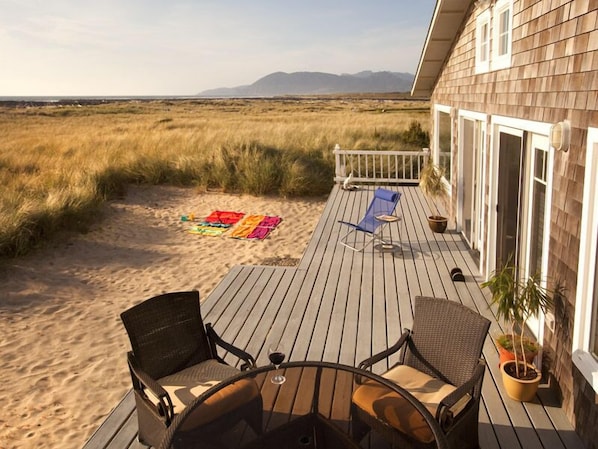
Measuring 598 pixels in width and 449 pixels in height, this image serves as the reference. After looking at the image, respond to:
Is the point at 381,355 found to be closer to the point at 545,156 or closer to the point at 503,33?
the point at 545,156

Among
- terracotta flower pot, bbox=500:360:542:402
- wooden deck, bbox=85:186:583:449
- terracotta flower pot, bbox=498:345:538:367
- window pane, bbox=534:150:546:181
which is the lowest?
wooden deck, bbox=85:186:583:449

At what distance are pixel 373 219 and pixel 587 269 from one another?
13.8 ft

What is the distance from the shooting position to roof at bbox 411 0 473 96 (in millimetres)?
6488

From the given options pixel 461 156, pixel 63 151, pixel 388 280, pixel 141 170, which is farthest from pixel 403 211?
pixel 63 151

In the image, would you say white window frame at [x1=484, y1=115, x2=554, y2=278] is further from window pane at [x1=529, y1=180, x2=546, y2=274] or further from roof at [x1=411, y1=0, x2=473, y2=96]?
roof at [x1=411, y1=0, x2=473, y2=96]

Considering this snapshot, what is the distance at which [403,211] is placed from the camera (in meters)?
8.62

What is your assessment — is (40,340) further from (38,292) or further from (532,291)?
(532,291)

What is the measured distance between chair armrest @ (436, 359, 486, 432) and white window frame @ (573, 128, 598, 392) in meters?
0.61

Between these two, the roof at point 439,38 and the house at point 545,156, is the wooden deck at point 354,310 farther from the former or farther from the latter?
the roof at point 439,38

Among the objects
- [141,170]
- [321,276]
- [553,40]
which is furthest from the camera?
[141,170]

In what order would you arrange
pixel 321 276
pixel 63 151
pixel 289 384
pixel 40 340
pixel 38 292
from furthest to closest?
1. pixel 63 151
2. pixel 38 292
3. pixel 321 276
4. pixel 40 340
5. pixel 289 384

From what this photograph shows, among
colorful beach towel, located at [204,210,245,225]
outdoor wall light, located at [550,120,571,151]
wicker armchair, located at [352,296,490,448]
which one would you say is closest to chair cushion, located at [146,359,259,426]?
wicker armchair, located at [352,296,490,448]

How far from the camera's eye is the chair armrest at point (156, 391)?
2451 mm

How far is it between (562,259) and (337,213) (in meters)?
5.69
